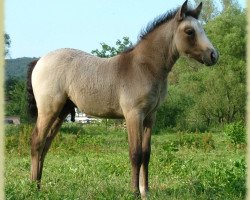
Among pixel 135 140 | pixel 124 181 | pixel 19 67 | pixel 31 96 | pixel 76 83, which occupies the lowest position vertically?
pixel 19 67

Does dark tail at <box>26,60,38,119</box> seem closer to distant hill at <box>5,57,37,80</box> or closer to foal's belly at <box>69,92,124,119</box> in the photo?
distant hill at <box>5,57,37,80</box>

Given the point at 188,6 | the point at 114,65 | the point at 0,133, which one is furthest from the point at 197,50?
the point at 0,133

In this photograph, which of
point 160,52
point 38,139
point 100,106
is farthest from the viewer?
point 38,139

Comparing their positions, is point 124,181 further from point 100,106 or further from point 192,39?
point 192,39

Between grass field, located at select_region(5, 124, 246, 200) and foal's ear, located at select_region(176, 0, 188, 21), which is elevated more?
foal's ear, located at select_region(176, 0, 188, 21)

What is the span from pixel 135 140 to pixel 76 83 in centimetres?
121

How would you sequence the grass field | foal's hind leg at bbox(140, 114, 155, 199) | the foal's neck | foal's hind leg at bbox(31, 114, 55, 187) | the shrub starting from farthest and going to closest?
the shrub, foal's hind leg at bbox(31, 114, 55, 187), foal's hind leg at bbox(140, 114, 155, 199), the foal's neck, the grass field

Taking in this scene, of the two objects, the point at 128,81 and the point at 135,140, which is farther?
the point at 128,81

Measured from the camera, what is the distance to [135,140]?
19.3 ft

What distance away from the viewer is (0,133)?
4832 millimetres

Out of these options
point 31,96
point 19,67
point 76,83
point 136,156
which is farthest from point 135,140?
point 19,67

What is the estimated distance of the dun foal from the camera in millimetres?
5918

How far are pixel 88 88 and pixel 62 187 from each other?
1.52 m

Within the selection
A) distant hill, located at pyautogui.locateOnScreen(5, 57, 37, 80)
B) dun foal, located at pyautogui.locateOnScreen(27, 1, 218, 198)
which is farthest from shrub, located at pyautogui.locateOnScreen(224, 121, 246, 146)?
dun foal, located at pyautogui.locateOnScreen(27, 1, 218, 198)
